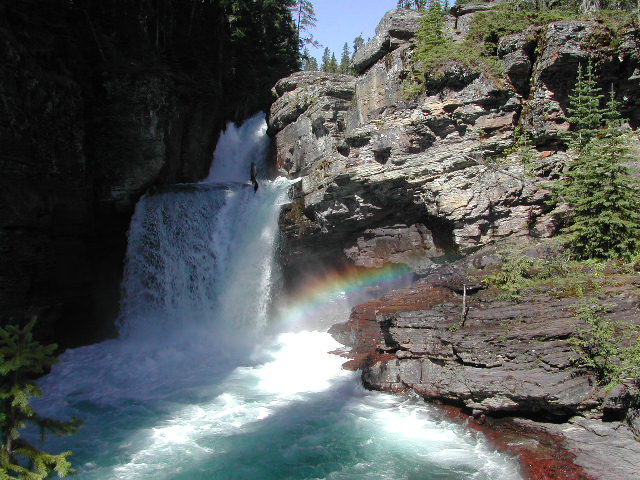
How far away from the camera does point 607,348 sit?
8422mm

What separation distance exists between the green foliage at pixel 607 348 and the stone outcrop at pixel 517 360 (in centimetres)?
15

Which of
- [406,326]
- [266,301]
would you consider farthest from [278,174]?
[406,326]

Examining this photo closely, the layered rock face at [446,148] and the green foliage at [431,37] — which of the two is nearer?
the layered rock face at [446,148]

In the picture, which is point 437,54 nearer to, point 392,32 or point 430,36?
point 430,36

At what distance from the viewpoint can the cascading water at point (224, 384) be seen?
344 inches

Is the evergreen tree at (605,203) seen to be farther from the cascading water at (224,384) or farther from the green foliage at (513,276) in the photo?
the cascading water at (224,384)

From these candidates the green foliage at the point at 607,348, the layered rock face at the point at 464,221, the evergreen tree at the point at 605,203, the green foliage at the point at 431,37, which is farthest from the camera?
the green foliage at the point at 431,37

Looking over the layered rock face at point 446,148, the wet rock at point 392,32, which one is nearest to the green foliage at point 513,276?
the layered rock face at point 446,148

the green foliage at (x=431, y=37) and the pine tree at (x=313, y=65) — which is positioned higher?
the pine tree at (x=313, y=65)

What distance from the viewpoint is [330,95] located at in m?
21.1

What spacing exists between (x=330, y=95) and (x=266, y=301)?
1072 cm

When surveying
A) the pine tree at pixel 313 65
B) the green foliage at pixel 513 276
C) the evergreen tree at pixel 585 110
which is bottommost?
the green foliage at pixel 513 276

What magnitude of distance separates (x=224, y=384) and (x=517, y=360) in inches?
329

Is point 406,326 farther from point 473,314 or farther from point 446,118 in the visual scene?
point 446,118
